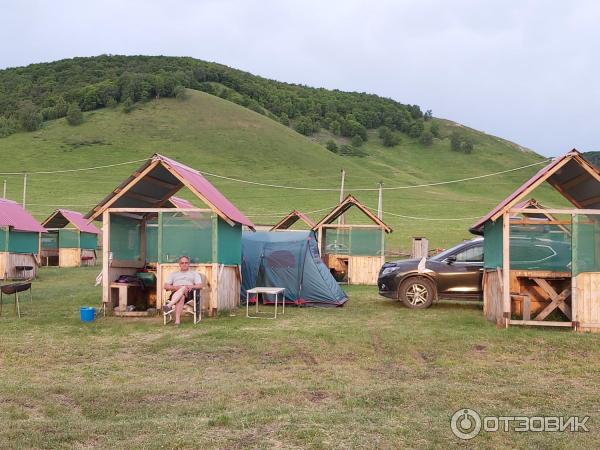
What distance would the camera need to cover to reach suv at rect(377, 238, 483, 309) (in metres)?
15.4

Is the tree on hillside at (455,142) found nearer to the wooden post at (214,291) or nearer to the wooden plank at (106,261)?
the wooden post at (214,291)

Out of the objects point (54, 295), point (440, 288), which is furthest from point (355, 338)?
point (54, 295)

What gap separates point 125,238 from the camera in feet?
50.5

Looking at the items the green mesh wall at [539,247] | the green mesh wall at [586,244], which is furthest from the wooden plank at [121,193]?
the green mesh wall at [586,244]

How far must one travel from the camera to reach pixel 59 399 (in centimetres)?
700

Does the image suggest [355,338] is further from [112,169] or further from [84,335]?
[112,169]

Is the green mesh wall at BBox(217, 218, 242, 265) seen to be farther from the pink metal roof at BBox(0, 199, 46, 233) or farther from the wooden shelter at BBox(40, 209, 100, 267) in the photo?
the wooden shelter at BBox(40, 209, 100, 267)

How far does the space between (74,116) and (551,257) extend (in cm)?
8410

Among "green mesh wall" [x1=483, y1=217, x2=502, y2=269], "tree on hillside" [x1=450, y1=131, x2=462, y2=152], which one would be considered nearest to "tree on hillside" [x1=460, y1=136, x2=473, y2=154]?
"tree on hillside" [x1=450, y1=131, x2=462, y2=152]

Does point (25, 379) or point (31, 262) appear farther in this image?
point (31, 262)

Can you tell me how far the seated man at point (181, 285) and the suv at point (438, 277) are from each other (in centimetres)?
520

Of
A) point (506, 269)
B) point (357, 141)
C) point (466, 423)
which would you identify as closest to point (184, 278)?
point (506, 269)

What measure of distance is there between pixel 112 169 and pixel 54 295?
2146 inches

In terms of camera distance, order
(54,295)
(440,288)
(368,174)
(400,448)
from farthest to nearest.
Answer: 1. (368,174)
2. (54,295)
3. (440,288)
4. (400,448)
